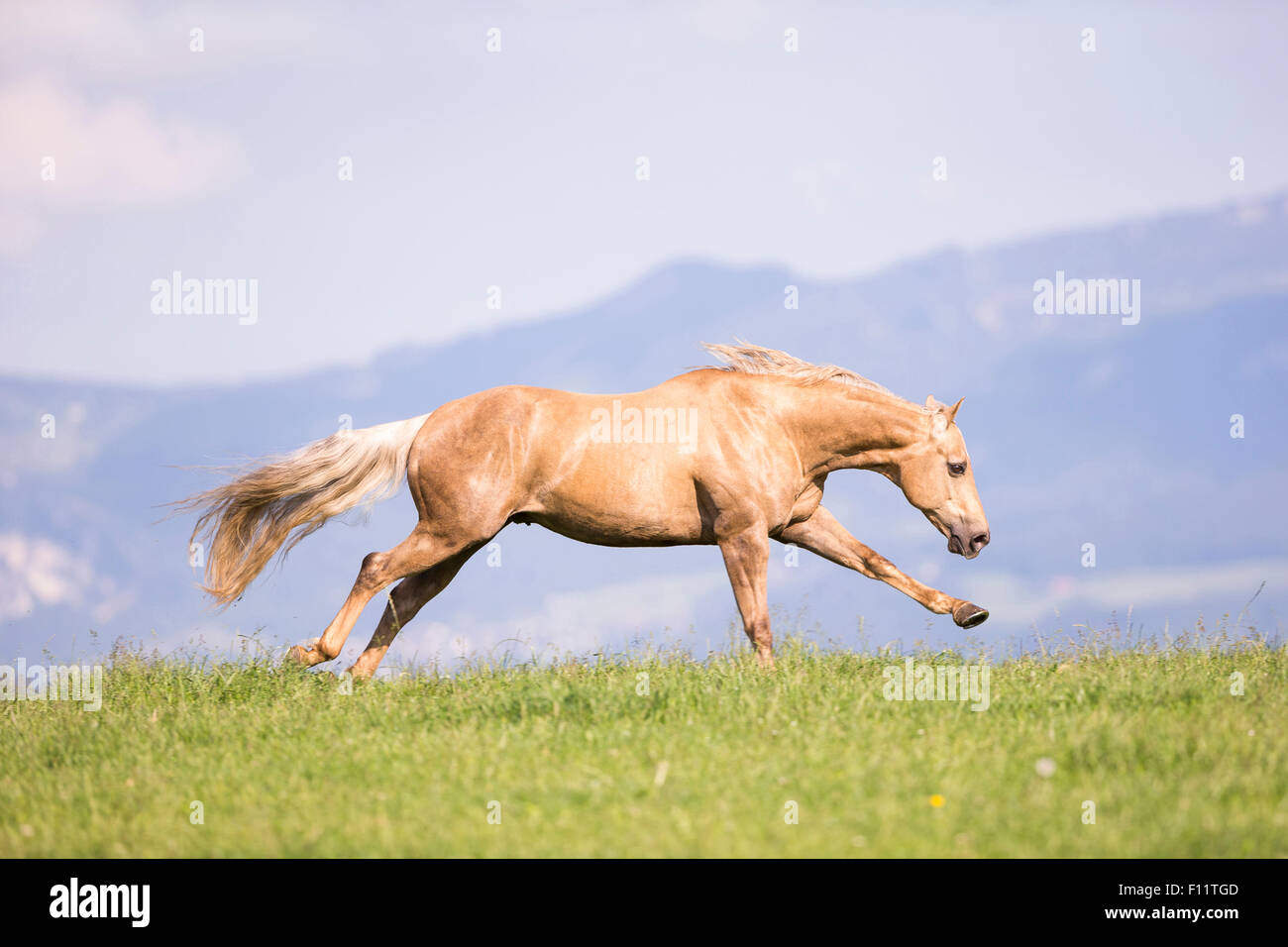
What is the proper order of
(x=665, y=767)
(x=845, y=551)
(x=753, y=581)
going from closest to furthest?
(x=665, y=767) → (x=753, y=581) → (x=845, y=551)

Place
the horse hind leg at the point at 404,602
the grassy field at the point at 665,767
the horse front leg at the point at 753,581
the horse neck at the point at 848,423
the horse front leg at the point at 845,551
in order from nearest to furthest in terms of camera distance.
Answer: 1. the grassy field at the point at 665,767
2. the horse front leg at the point at 753,581
3. the horse hind leg at the point at 404,602
4. the horse neck at the point at 848,423
5. the horse front leg at the point at 845,551

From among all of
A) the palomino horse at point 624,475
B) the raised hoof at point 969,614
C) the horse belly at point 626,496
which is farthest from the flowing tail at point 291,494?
the raised hoof at point 969,614

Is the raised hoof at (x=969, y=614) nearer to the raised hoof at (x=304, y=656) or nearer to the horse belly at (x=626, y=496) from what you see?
the horse belly at (x=626, y=496)

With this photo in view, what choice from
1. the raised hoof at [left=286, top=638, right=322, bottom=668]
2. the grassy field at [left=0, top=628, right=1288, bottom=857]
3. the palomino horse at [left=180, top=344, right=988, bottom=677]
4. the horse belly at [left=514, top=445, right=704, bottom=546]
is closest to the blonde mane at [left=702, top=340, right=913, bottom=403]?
the palomino horse at [left=180, top=344, right=988, bottom=677]

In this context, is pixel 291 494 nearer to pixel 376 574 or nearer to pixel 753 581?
pixel 376 574

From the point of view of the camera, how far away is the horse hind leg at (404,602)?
8383 mm

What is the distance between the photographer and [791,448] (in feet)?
27.5

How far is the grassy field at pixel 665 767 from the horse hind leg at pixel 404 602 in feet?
2.50

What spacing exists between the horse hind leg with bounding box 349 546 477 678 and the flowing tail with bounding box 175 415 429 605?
2.30ft

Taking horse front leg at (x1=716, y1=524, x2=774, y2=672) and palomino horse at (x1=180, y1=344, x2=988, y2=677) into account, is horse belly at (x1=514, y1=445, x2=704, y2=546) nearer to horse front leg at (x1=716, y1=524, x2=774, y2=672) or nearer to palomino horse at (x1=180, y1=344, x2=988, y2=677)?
palomino horse at (x1=180, y1=344, x2=988, y2=677)

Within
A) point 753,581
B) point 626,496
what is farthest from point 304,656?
point 753,581

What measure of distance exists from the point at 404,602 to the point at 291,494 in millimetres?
1232

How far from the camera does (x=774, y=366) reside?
8727 millimetres

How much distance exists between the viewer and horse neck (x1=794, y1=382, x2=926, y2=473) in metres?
8.48
